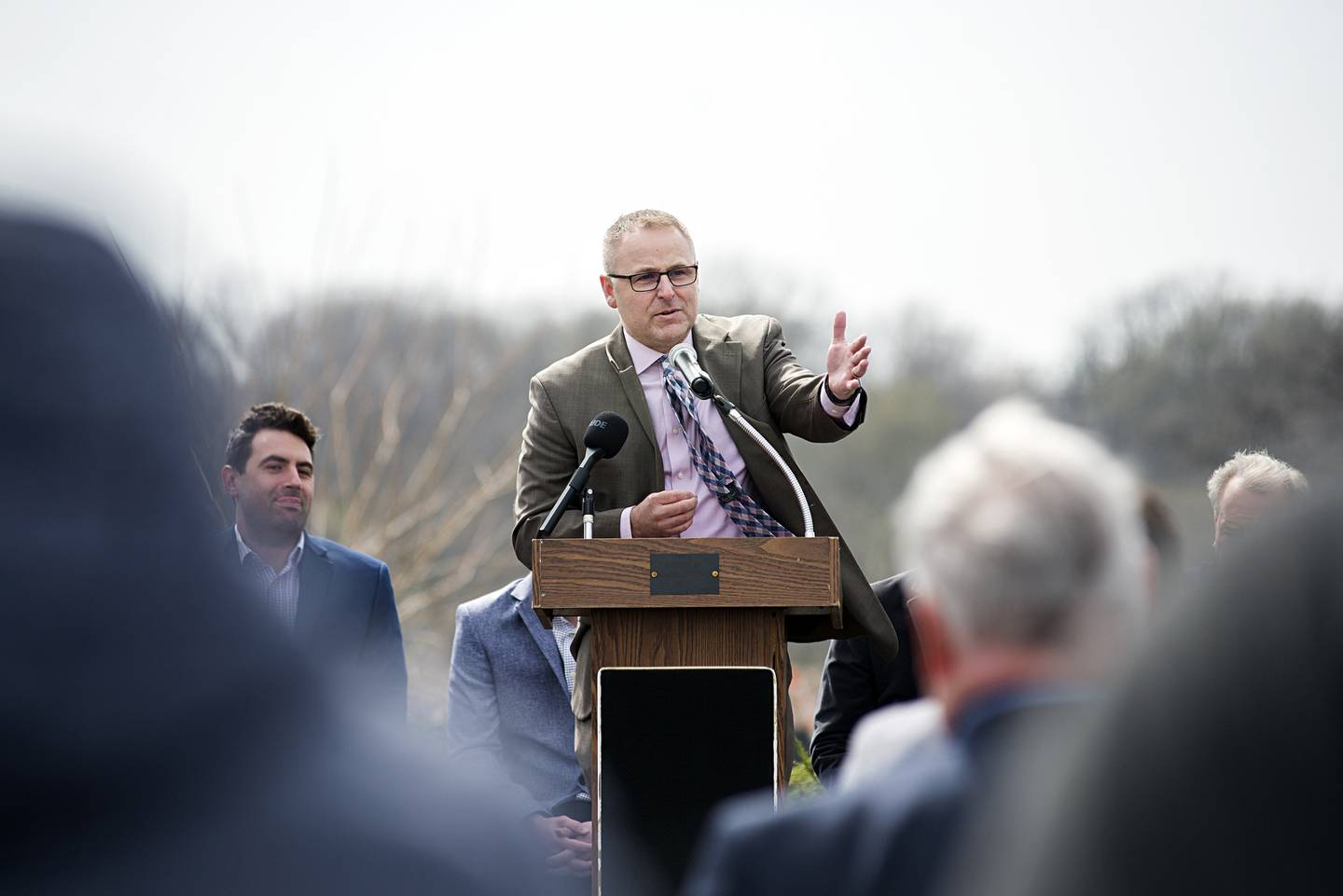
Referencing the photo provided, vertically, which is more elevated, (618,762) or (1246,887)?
(1246,887)

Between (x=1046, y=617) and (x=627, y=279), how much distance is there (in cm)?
264

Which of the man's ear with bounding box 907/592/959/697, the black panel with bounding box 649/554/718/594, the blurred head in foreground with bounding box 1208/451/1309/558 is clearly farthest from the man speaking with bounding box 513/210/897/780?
the man's ear with bounding box 907/592/959/697

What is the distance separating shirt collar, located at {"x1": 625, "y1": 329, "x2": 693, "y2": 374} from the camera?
3746 mm

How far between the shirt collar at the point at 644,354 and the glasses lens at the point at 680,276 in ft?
0.42

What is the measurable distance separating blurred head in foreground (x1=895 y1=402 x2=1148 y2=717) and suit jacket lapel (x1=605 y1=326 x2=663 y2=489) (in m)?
2.27

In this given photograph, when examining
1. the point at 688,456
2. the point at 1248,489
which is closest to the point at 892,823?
the point at 688,456

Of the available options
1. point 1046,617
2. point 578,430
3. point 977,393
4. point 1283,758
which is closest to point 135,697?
point 1283,758

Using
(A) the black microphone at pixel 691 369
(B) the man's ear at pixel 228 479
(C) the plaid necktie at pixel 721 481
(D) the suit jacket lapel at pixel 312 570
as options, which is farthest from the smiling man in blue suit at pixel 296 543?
(B) the man's ear at pixel 228 479

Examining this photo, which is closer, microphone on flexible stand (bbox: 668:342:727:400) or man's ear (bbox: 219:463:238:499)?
man's ear (bbox: 219:463:238:499)

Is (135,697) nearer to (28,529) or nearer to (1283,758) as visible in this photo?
(28,529)

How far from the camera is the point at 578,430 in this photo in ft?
12.1

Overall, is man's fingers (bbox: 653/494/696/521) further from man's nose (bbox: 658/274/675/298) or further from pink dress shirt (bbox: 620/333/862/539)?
man's nose (bbox: 658/274/675/298)

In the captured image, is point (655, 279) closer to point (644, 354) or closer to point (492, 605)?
point (644, 354)

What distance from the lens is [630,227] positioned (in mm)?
3793
